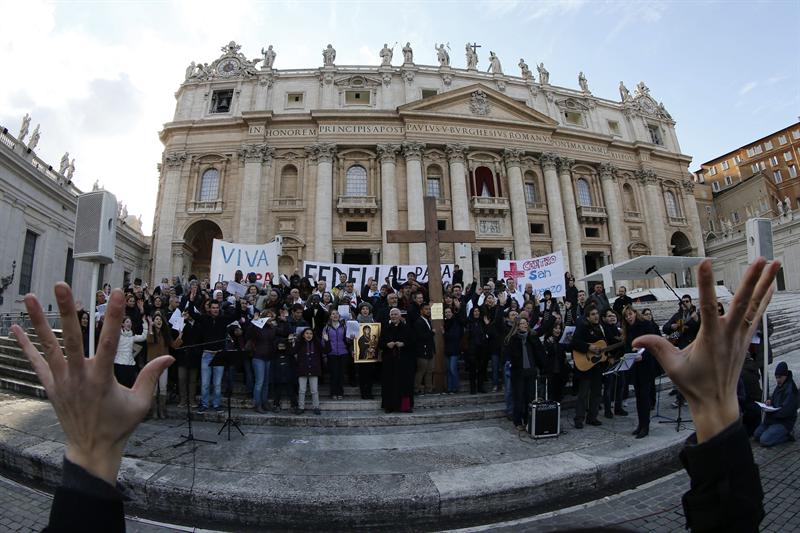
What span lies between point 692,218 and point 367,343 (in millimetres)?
38489

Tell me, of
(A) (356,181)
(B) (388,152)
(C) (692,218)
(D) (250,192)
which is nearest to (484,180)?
(B) (388,152)

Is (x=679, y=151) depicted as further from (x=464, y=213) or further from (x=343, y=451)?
(x=343, y=451)

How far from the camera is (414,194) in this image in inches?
1107

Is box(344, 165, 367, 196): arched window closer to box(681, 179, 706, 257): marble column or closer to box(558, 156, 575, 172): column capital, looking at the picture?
box(558, 156, 575, 172): column capital

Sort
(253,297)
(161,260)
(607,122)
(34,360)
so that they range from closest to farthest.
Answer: (34,360) → (253,297) → (161,260) → (607,122)

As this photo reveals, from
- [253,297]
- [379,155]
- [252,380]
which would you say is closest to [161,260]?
[379,155]

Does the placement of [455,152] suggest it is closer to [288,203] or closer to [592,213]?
[592,213]

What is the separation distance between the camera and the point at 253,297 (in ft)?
32.5

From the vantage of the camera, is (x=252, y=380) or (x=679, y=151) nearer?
(x=252, y=380)

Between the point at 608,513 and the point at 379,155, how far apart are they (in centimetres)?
2757

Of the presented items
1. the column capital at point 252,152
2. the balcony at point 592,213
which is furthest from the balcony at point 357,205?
the balcony at point 592,213

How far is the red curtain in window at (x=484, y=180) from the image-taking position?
2989cm

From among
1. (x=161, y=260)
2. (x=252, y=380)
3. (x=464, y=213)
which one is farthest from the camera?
(x=464, y=213)

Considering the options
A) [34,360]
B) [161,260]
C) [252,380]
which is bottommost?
[252,380]
